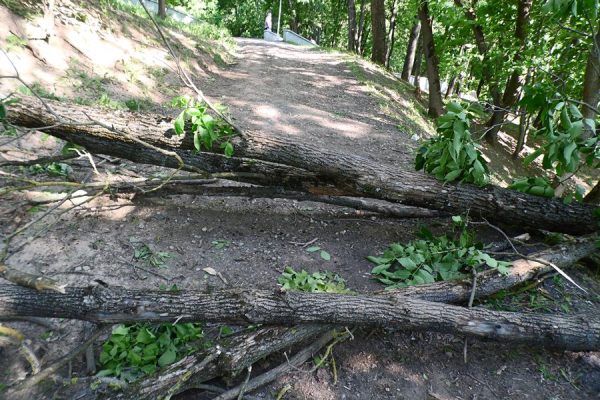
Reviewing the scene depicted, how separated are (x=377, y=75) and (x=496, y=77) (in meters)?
4.22

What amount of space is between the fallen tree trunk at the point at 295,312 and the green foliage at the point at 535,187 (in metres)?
1.47

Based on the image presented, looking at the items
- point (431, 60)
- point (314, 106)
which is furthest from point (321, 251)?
point (431, 60)

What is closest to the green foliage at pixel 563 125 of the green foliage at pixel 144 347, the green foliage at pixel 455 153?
the green foliage at pixel 455 153

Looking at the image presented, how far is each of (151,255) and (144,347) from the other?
3.43ft

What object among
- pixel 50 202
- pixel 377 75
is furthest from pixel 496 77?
pixel 50 202

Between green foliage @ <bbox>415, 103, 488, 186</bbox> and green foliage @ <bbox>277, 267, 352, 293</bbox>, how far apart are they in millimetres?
1531

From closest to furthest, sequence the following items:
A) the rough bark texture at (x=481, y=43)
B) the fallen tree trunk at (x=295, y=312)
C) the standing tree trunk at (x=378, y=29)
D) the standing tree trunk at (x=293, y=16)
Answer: the fallen tree trunk at (x=295, y=312) → the rough bark texture at (x=481, y=43) → the standing tree trunk at (x=378, y=29) → the standing tree trunk at (x=293, y=16)

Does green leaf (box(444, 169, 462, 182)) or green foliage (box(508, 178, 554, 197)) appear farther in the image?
green foliage (box(508, 178, 554, 197))

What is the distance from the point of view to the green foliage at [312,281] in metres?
2.86

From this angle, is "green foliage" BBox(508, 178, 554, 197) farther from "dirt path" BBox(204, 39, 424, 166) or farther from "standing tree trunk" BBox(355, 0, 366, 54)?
"standing tree trunk" BBox(355, 0, 366, 54)

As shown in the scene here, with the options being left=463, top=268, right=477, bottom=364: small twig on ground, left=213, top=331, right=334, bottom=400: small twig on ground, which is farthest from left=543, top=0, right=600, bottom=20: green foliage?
left=213, top=331, right=334, bottom=400: small twig on ground

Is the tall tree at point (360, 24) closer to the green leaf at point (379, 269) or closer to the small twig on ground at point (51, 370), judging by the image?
the green leaf at point (379, 269)

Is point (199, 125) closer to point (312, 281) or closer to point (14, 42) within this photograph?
point (312, 281)

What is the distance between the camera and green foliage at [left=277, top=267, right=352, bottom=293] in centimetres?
286
